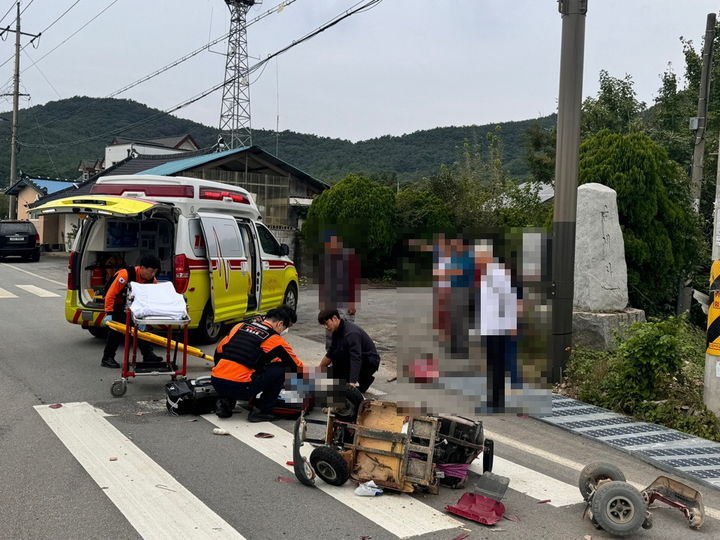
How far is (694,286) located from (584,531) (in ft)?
33.6

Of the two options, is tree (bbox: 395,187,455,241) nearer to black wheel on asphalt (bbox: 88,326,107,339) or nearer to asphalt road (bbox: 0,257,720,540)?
black wheel on asphalt (bbox: 88,326,107,339)

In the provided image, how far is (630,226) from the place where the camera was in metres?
11.0

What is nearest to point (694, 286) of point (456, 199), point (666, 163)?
point (666, 163)

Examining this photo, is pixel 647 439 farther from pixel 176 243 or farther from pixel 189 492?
pixel 176 243

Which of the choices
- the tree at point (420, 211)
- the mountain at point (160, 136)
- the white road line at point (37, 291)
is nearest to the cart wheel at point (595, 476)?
the white road line at point (37, 291)

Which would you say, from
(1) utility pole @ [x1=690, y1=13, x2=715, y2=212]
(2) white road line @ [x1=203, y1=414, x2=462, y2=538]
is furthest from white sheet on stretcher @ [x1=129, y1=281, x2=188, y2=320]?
(1) utility pole @ [x1=690, y1=13, x2=715, y2=212]

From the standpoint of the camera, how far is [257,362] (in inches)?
250

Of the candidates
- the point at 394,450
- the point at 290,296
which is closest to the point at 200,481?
the point at 394,450

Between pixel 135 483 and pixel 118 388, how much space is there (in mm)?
2561

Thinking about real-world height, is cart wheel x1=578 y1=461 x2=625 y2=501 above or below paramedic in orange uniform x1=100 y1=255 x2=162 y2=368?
below

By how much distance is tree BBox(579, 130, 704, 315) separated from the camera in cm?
1081

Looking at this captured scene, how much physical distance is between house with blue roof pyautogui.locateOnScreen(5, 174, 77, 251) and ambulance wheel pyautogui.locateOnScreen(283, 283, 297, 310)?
22117 millimetres

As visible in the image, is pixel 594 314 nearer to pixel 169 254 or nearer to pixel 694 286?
pixel 694 286

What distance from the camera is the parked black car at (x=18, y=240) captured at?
27.5 meters
